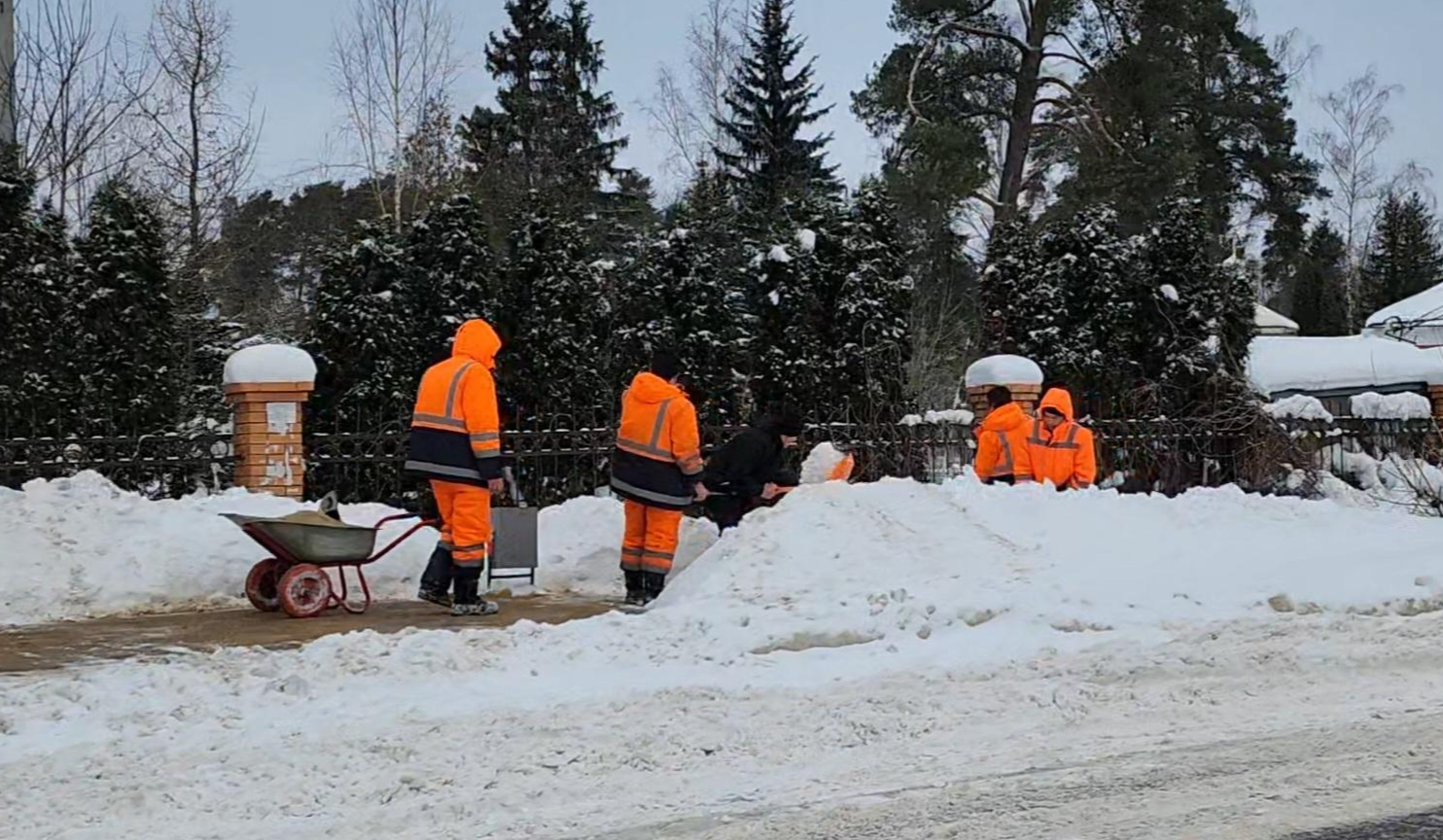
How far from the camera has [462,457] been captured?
878 cm

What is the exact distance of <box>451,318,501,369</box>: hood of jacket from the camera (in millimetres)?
9047

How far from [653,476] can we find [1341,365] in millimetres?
23611

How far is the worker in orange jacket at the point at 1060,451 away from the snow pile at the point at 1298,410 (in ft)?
18.5

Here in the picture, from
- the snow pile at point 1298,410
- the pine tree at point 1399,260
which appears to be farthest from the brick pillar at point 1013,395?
the pine tree at point 1399,260

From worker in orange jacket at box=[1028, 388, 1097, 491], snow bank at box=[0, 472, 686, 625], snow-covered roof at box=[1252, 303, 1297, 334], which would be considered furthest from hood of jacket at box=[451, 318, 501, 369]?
snow-covered roof at box=[1252, 303, 1297, 334]

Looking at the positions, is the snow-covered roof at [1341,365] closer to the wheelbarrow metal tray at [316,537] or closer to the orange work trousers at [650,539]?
the orange work trousers at [650,539]

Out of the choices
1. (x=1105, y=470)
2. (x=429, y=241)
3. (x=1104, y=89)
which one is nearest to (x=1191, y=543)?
(x=1105, y=470)

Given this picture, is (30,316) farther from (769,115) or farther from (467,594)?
(769,115)

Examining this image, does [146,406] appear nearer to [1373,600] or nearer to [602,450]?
[602,450]

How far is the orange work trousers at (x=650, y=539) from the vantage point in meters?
9.57

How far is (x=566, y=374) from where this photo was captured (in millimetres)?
16516

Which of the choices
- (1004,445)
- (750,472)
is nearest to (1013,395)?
(1004,445)

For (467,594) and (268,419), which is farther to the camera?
(268,419)

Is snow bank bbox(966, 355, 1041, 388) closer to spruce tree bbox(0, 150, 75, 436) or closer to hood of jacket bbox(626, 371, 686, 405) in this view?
hood of jacket bbox(626, 371, 686, 405)
